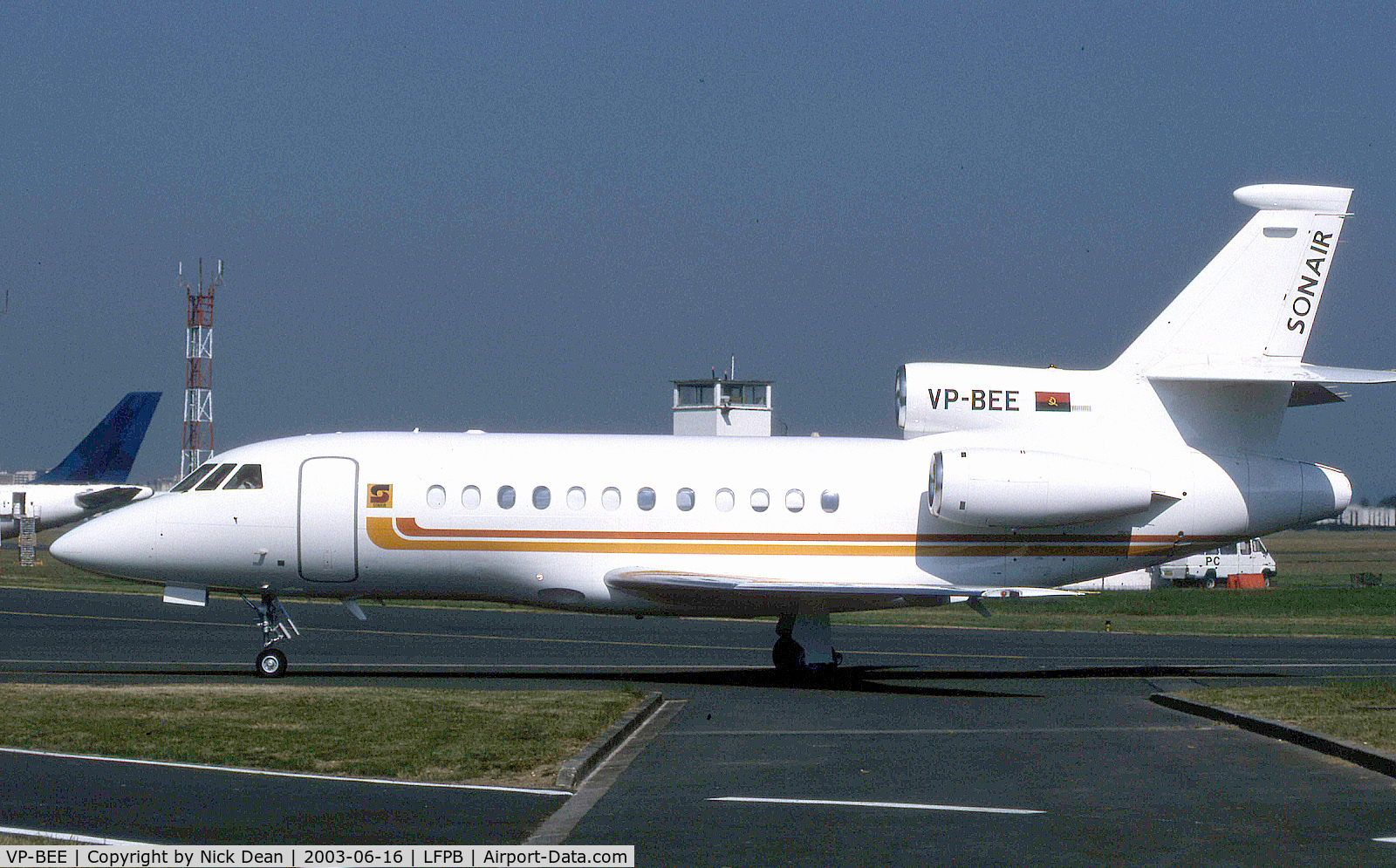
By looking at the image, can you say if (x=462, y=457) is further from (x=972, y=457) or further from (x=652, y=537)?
(x=972, y=457)

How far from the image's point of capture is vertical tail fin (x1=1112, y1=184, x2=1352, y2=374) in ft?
75.8

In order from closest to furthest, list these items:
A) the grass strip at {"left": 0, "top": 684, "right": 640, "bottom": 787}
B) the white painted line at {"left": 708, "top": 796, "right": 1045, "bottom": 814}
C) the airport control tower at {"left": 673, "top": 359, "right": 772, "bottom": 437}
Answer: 1. the white painted line at {"left": 708, "top": 796, "right": 1045, "bottom": 814}
2. the grass strip at {"left": 0, "top": 684, "right": 640, "bottom": 787}
3. the airport control tower at {"left": 673, "top": 359, "right": 772, "bottom": 437}

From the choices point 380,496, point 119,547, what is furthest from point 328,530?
point 119,547

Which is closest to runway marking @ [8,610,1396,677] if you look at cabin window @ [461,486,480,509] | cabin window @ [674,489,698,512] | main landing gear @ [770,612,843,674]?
main landing gear @ [770,612,843,674]

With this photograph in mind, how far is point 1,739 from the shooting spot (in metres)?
13.9

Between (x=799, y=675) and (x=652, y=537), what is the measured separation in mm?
2921

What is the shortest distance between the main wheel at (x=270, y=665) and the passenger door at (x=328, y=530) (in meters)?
1.23

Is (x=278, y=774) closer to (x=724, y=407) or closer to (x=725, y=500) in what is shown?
(x=725, y=500)

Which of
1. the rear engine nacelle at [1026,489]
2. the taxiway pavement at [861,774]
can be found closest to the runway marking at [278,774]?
the taxiway pavement at [861,774]

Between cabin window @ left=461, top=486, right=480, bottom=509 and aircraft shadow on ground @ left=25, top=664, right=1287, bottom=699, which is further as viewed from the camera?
cabin window @ left=461, top=486, right=480, bottom=509

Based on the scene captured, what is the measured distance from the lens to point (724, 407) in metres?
50.3

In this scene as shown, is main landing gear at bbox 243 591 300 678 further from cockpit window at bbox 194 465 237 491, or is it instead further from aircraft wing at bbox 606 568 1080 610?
aircraft wing at bbox 606 568 1080 610

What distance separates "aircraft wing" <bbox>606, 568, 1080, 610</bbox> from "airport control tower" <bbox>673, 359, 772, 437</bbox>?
2803cm

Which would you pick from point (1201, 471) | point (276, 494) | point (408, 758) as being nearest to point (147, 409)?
point (276, 494)
